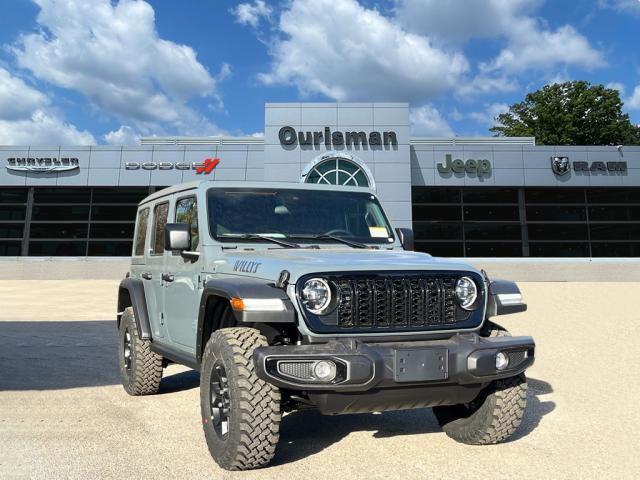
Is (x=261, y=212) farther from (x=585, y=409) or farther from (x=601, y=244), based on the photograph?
(x=601, y=244)

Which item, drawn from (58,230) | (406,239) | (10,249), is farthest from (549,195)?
(10,249)

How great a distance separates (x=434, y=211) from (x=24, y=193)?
24.1 metres

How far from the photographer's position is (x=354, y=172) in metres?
29.1

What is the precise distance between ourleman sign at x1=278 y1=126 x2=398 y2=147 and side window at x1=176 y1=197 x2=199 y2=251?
2441 centimetres

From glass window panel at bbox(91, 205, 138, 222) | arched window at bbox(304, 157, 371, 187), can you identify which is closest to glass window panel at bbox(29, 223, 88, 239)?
glass window panel at bbox(91, 205, 138, 222)

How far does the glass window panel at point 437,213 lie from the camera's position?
3145cm

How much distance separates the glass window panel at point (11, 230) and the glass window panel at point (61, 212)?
3.30ft

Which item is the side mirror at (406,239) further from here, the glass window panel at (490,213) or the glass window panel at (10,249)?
the glass window panel at (10,249)

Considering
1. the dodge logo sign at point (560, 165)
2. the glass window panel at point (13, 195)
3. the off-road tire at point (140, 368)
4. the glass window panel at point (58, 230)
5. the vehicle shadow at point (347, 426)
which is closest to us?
the vehicle shadow at point (347, 426)

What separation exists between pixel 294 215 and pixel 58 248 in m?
31.2

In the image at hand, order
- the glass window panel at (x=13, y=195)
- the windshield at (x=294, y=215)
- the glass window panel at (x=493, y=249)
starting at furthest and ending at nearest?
the glass window panel at (x=13, y=195) < the glass window panel at (x=493, y=249) < the windshield at (x=294, y=215)

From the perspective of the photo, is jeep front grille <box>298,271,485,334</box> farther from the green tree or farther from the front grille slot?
the green tree

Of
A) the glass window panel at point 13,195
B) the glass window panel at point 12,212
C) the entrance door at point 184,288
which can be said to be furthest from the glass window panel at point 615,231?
the glass window panel at point 13,195

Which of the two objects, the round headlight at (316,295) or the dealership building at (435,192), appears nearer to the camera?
the round headlight at (316,295)
